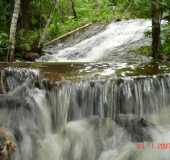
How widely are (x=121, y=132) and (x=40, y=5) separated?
968 centimetres

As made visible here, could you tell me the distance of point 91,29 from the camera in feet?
54.1

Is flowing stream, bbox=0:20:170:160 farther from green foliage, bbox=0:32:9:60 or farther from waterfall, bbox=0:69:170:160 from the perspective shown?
green foliage, bbox=0:32:9:60

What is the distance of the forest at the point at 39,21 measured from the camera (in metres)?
10.2

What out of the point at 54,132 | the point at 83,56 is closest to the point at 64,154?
the point at 54,132

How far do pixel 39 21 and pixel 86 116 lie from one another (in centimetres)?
910

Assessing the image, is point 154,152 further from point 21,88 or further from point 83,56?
point 83,56

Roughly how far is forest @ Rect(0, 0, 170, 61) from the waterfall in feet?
8.33

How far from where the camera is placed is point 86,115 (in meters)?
7.67

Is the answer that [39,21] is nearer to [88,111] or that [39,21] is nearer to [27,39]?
[27,39]

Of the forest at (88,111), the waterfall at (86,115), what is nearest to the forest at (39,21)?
the forest at (88,111)

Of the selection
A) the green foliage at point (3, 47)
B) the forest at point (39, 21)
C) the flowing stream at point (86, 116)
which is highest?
the forest at point (39, 21)
